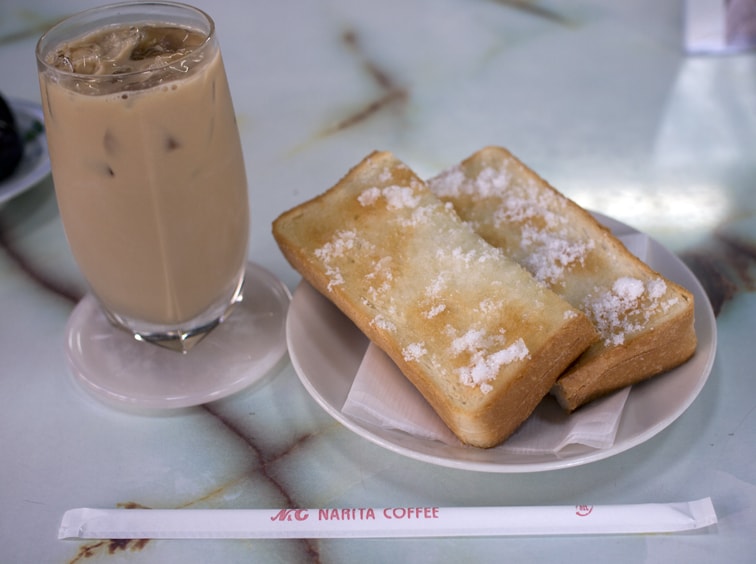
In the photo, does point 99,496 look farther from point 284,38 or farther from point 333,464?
point 284,38

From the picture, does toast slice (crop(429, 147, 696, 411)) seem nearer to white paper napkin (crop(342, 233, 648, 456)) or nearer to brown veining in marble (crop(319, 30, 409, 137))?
white paper napkin (crop(342, 233, 648, 456))

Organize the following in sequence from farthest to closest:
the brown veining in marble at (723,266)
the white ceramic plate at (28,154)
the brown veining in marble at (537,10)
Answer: the brown veining in marble at (537,10) < the white ceramic plate at (28,154) < the brown veining in marble at (723,266)

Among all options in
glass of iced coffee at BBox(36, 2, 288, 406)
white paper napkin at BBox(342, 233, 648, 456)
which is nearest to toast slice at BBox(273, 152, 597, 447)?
white paper napkin at BBox(342, 233, 648, 456)

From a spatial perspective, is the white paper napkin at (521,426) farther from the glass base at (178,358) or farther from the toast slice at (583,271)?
the glass base at (178,358)

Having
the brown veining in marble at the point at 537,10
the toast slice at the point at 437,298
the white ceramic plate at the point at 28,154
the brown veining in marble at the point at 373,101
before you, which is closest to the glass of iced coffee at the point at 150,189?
the toast slice at the point at 437,298

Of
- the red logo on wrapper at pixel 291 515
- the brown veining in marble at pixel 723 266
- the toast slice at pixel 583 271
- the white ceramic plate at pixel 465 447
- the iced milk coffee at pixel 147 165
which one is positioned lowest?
the brown veining in marble at pixel 723 266

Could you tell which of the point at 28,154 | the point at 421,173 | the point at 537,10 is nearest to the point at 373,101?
the point at 421,173
